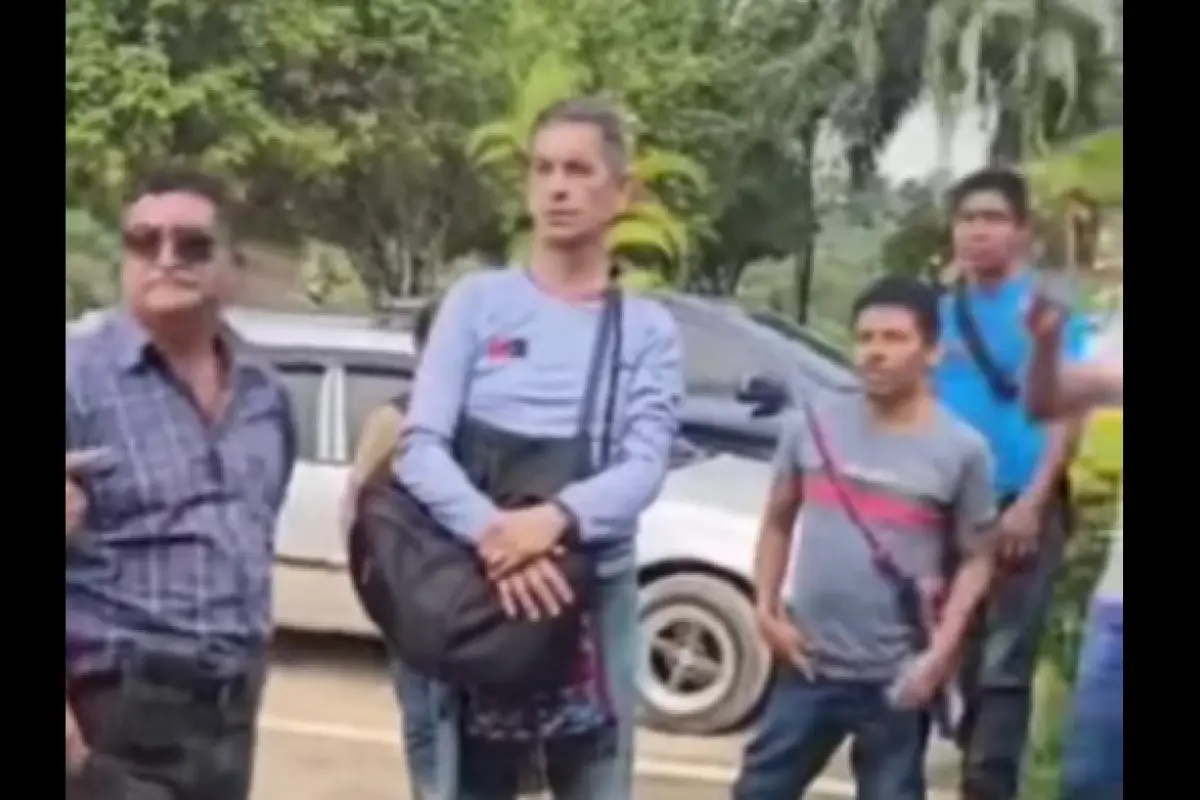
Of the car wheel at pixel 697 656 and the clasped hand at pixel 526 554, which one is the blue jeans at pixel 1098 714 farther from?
the clasped hand at pixel 526 554

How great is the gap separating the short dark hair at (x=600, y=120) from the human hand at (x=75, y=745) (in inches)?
46.2

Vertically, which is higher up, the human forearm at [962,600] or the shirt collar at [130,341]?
the shirt collar at [130,341]

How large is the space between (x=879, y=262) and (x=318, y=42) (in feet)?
3.11

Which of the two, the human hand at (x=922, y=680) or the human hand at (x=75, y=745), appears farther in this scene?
the human hand at (x=75, y=745)

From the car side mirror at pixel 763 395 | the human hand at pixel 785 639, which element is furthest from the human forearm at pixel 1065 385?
the human hand at pixel 785 639

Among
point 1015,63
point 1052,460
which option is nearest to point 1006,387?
point 1052,460

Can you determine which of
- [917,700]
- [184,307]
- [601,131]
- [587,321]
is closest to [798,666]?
[917,700]

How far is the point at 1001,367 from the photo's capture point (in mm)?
3604

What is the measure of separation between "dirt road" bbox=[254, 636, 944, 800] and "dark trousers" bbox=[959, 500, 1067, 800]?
88 millimetres

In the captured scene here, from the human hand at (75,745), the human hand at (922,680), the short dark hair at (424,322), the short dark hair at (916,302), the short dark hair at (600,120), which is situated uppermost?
the short dark hair at (600,120)

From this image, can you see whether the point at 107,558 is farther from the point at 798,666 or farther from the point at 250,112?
the point at 798,666

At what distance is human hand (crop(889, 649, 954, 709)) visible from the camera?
11.9 feet

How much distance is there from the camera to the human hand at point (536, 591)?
3.61 meters

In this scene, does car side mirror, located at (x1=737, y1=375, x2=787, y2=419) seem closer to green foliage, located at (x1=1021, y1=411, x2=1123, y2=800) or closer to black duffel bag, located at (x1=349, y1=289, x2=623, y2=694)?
black duffel bag, located at (x1=349, y1=289, x2=623, y2=694)
